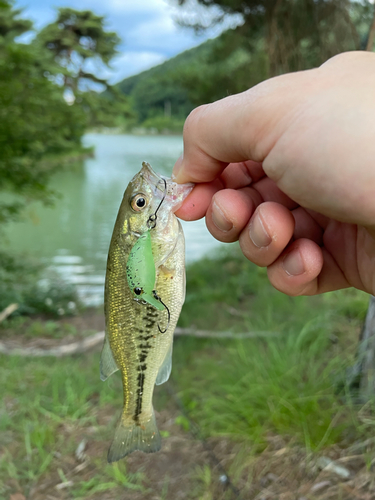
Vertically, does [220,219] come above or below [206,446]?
above

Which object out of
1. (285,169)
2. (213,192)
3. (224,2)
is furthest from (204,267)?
(285,169)

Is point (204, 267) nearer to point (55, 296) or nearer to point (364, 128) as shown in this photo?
point (55, 296)

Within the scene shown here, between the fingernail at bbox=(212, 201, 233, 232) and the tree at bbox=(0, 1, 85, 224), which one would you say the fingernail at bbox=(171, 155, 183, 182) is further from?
the tree at bbox=(0, 1, 85, 224)

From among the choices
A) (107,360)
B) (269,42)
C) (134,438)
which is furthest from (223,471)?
(269,42)

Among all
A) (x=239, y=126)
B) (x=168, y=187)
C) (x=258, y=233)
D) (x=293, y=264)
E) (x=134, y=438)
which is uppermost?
(x=239, y=126)

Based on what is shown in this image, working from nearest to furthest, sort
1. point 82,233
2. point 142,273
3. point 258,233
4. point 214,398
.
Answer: point 142,273, point 258,233, point 214,398, point 82,233

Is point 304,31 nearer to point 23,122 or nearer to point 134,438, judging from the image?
point 23,122
